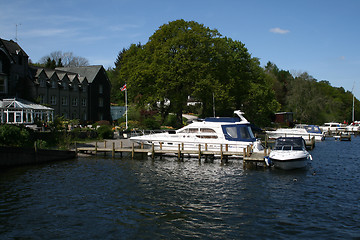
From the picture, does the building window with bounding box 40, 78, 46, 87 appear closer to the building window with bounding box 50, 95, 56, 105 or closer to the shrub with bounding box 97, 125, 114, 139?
the building window with bounding box 50, 95, 56, 105

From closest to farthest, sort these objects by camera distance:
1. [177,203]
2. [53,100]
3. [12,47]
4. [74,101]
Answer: [177,203] → [12,47] → [53,100] → [74,101]

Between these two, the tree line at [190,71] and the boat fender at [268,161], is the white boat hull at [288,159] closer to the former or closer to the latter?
the boat fender at [268,161]

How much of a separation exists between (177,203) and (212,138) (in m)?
16.7

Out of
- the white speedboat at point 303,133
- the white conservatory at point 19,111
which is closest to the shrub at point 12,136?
the white conservatory at point 19,111

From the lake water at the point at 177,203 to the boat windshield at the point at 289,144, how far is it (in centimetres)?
221

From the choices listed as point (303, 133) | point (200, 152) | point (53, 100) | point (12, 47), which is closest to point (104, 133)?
point (200, 152)

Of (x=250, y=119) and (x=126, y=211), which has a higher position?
(x=250, y=119)

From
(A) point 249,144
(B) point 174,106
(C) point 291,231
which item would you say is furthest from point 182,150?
(B) point 174,106

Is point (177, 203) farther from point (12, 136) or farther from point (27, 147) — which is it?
point (12, 136)

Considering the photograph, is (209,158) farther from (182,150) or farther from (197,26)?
(197,26)

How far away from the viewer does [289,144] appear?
31328 millimetres

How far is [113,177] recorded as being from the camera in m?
25.6

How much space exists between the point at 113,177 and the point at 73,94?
149 ft

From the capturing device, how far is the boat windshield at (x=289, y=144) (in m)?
30.0
